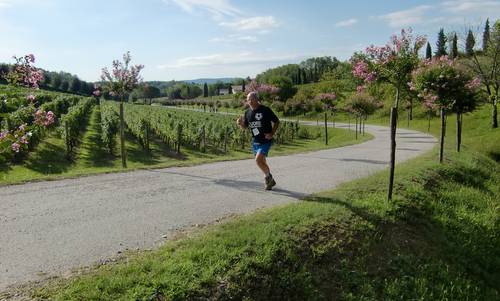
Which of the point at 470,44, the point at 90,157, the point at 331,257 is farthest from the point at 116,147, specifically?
the point at 470,44

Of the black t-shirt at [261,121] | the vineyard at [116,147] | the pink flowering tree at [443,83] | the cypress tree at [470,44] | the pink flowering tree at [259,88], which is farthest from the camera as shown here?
the cypress tree at [470,44]

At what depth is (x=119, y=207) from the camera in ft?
23.5

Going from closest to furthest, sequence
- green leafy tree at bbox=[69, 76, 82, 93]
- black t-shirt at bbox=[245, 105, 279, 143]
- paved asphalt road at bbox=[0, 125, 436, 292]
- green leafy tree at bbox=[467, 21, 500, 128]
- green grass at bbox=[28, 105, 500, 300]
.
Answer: green grass at bbox=[28, 105, 500, 300]
paved asphalt road at bbox=[0, 125, 436, 292]
black t-shirt at bbox=[245, 105, 279, 143]
green leafy tree at bbox=[467, 21, 500, 128]
green leafy tree at bbox=[69, 76, 82, 93]

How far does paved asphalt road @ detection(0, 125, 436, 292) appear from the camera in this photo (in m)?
5.07

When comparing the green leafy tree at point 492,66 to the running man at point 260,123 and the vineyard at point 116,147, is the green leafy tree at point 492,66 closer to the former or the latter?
the vineyard at point 116,147

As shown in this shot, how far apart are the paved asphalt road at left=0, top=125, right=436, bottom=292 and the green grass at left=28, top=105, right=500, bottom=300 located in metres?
0.52

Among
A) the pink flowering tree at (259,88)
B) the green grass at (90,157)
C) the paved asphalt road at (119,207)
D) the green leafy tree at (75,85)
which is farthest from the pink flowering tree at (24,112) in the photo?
the green leafy tree at (75,85)

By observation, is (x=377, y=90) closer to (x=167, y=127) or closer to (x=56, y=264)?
(x=167, y=127)

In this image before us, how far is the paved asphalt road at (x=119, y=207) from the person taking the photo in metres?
5.07

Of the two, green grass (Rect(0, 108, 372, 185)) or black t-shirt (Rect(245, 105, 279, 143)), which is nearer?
black t-shirt (Rect(245, 105, 279, 143))

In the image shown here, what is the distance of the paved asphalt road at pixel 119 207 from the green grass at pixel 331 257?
0.52 metres

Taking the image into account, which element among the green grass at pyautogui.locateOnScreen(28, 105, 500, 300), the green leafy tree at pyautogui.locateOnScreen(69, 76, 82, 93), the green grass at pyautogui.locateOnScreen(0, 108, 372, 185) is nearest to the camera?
the green grass at pyautogui.locateOnScreen(28, 105, 500, 300)

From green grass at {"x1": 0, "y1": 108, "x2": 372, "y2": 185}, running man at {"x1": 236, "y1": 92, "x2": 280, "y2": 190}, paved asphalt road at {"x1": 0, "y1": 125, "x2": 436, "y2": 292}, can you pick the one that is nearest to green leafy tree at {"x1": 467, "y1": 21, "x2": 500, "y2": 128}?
green grass at {"x1": 0, "y1": 108, "x2": 372, "y2": 185}

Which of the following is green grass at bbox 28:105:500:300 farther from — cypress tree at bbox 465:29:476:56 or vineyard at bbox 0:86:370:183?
cypress tree at bbox 465:29:476:56
